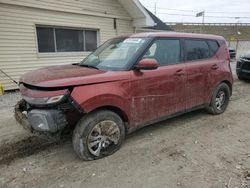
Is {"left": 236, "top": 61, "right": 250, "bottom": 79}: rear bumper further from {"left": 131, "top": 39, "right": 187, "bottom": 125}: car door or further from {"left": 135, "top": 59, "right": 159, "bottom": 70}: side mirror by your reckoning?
{"left": 135, "top": 59, "right": 159, "bottom": 70}: side mirror

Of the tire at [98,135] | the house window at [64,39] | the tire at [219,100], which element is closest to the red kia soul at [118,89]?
the tire at [98,135]

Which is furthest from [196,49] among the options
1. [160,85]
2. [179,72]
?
[160,85]

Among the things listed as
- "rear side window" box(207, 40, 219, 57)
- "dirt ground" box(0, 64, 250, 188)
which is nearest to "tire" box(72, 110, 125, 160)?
"dirt ground" box(0, 64, 250, 188)

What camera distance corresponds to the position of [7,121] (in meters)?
5.45

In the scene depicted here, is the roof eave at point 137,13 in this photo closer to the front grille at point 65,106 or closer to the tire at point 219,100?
the tire at point 219,100

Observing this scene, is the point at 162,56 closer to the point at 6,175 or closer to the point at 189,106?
the point at 189,106

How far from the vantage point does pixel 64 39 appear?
9789mm

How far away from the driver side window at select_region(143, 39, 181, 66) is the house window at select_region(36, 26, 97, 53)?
19.7ft

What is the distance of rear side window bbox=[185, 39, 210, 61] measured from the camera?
4.91 m

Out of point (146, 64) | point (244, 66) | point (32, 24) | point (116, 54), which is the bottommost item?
point (244, 66)

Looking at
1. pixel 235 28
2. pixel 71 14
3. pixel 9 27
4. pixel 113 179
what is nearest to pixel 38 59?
pixel 9 27

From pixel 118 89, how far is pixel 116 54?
85cm

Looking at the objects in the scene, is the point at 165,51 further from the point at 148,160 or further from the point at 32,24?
the point at 32,24

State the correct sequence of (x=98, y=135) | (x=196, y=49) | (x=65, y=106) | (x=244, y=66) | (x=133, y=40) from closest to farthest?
(x=65, y=106)
(x=98, y=135)
(x=133, y=40)
(x=196, y=49)
(x=244, y=66)
